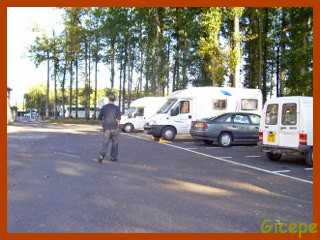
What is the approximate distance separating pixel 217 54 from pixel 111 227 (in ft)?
85.9

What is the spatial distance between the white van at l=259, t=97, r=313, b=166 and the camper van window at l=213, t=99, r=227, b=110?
10.1m

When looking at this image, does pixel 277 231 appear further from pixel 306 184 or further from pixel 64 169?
A: pixel 64 169

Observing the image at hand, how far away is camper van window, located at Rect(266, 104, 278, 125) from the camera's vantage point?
1550cm

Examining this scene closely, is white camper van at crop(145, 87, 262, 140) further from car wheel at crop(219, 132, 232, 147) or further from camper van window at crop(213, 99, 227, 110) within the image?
car wheel at crop(219, 132, 232, 147)

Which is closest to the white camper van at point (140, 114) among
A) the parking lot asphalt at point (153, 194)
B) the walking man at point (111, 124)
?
the parking lot asphalt at point (153, 194)

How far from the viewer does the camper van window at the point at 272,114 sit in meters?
15.5

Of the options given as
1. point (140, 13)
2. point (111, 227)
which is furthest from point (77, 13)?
point (111, 227)

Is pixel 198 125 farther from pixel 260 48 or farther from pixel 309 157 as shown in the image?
pixel 260 48

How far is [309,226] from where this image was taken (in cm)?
700

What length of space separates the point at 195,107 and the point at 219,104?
137 cm

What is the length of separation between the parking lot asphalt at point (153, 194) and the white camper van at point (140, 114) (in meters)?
19.4

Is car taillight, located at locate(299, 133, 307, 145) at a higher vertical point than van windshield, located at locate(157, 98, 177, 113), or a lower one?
lower

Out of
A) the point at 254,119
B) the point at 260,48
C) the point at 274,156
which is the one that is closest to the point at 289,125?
the point at 274,156

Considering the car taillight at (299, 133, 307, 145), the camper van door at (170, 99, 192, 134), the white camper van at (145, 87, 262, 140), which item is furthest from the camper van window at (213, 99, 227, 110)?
the car taillight at (299, 133, 307, 145)
